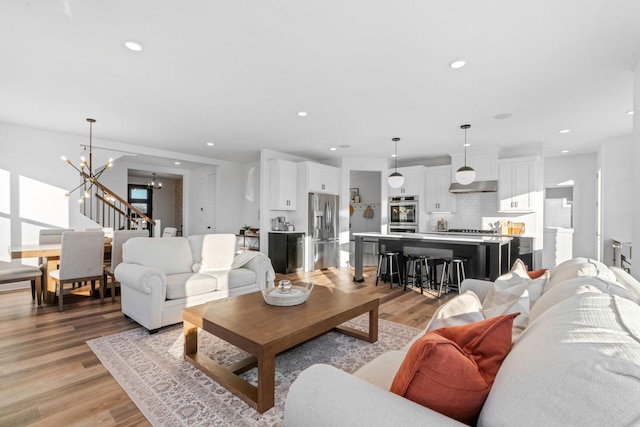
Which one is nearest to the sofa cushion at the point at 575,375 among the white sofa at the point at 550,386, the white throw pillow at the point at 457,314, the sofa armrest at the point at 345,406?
the white sofa at the point at 550,386

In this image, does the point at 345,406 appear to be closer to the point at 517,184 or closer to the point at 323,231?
the point at 323,231

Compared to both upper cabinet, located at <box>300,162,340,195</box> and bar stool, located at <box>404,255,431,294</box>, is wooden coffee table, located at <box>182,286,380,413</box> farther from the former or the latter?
upper cabinet, located at <box>300,162,340,195</box>

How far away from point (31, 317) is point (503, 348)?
461 centimetres

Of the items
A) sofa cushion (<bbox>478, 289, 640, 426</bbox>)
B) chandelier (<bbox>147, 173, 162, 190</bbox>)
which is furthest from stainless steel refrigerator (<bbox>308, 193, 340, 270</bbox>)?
chandelier (<bbox>147, 173, 162, 190</bbox>)

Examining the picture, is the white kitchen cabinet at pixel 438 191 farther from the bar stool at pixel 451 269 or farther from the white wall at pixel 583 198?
the white wall at pixel 583 198

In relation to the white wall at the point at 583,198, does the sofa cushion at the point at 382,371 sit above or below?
below

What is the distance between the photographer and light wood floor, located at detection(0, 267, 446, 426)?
1.89m

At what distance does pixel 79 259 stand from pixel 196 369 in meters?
2.58

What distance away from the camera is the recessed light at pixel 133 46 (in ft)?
8.55

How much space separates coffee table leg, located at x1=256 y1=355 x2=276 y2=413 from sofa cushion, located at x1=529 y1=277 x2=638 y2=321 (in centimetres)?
142

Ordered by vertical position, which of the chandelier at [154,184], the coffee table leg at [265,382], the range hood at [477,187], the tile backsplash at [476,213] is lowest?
the coffee table leg at [265,382]

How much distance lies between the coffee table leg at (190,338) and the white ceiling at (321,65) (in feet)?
7.54

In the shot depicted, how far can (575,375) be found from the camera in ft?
2.18

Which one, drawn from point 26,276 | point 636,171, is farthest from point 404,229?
point 26,276
